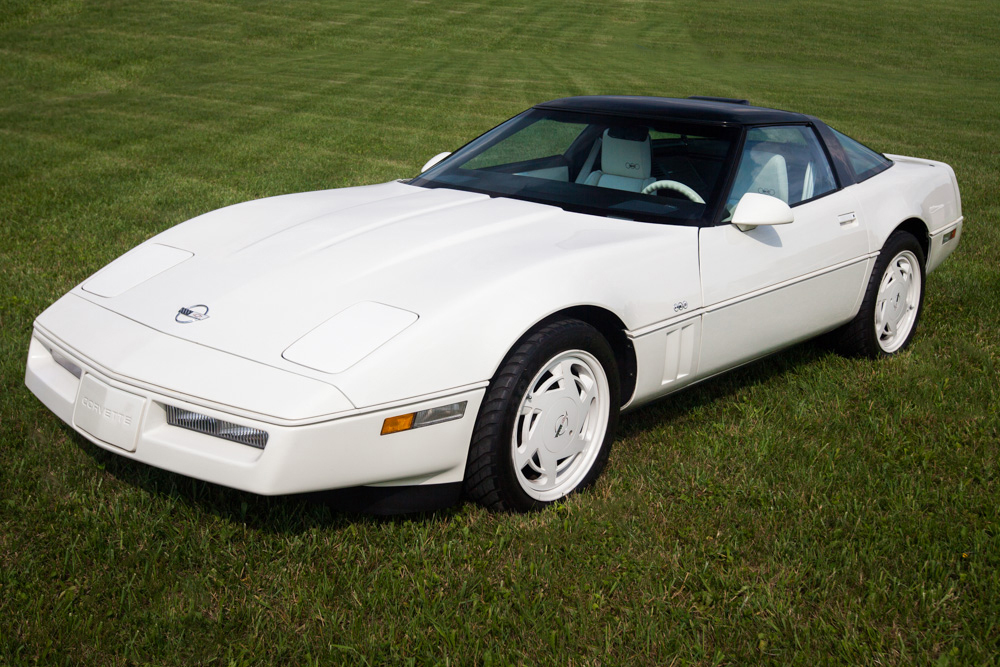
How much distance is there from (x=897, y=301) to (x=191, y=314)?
141 inches

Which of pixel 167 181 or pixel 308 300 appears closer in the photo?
pixel 308 300

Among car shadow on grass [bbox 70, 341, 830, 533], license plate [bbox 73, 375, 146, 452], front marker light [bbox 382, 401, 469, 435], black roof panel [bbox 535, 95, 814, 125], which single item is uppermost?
black roof panel [bbox 535, 95, 814, 125]

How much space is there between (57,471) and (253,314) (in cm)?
98

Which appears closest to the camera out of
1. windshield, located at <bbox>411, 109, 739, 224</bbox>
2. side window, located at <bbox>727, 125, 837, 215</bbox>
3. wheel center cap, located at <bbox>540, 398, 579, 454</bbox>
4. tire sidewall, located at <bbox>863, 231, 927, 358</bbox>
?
wheel center cap, located at <bbox>540, 398, 579, 454</bbox>

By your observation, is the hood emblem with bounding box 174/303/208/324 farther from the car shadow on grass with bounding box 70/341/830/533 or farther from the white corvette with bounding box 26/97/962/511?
the car shadow on grass with bounding box 70/341/830/533

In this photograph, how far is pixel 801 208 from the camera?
13.6 feet

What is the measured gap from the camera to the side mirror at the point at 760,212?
12.0 feet

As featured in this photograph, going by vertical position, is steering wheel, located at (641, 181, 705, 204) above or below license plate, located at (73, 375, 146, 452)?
above

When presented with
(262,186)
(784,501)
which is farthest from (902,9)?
(784,501)

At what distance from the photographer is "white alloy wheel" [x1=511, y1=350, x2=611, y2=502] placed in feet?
10.1

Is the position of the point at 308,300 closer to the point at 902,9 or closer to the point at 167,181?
the point at 167,181

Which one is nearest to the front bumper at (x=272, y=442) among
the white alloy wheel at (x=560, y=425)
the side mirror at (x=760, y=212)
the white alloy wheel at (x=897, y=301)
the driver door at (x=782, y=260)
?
the white alloy wheel at (x=560, y=425)

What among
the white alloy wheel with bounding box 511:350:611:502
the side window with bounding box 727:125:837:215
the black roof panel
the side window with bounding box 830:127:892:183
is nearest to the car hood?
the white alloy wheel with bounding box 511:350:611:502

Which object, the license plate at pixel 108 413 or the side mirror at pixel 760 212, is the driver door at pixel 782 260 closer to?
the side mirror at pixel 760 212
